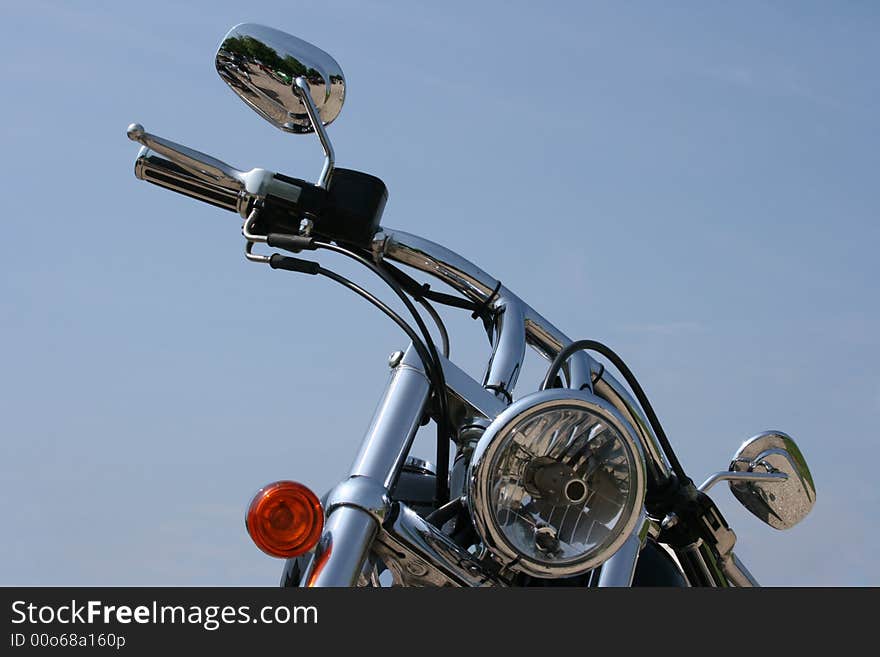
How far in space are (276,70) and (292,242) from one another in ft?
1.04

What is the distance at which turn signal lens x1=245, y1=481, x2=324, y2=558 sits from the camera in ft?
5.80

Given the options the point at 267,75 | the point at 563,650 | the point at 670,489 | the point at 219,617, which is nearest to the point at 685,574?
the point at 670,489

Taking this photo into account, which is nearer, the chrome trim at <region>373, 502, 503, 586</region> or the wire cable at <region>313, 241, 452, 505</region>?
the chrome trim at <region>373, 502, 503, 586</region>

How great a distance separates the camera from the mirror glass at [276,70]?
2113 millimetres

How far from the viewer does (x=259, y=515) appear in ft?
5.88

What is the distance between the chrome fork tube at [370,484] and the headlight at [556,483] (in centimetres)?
16

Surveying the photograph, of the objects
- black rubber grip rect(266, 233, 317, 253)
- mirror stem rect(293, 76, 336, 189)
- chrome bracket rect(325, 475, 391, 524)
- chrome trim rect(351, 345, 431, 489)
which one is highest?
mirror stem rect(293, 76, 336, 189)

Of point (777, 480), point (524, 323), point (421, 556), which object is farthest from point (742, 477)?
point (421, 556)

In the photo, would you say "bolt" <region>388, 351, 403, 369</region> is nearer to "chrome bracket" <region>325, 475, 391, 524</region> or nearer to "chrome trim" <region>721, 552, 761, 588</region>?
"chrome bracket" <region>325, 475, 391, 524</region>

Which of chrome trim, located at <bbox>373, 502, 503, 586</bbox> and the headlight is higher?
the headlight

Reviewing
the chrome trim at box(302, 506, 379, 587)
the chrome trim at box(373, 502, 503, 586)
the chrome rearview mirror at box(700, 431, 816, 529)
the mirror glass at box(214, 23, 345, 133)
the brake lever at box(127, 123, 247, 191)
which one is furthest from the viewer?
the chrome rearview mirror at box(700, 431, 816, 529)

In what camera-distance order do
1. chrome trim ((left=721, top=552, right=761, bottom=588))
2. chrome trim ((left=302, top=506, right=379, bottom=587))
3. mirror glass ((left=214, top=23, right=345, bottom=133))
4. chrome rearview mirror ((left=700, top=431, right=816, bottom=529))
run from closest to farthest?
chrome trim ((left=302, top=506, right=379, bottom=587)), mirror glass ((left=214, top=23, right=345, bottom=133)), chrome trim ((left=721, top=552, right=761, bottom=588)), chrome rearview mirror ((left=700, top=431, right=816, bottom=529))

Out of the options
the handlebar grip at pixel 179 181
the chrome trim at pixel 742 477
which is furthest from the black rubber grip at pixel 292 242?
the chrome trim at pixel 742 477

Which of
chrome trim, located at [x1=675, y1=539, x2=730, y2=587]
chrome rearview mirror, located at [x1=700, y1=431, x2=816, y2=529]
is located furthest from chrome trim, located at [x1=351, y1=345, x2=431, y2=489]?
chrome rearview mirror, located at [x1=700, y1=431, x2=816, y2=529]
